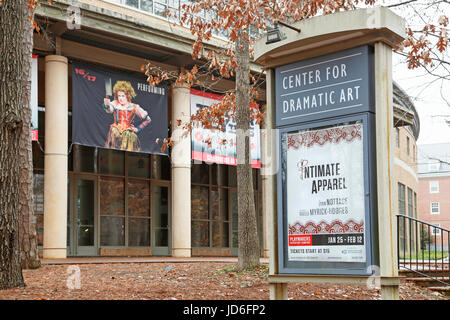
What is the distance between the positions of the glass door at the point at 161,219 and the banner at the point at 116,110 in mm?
4579

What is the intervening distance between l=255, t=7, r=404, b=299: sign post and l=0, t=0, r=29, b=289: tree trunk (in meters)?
3.70

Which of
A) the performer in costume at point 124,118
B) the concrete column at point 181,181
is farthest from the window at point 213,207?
the performer in costume at point 124,118

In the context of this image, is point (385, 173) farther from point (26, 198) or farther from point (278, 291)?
point (26, 198)

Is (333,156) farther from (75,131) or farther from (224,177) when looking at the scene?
(224,177)

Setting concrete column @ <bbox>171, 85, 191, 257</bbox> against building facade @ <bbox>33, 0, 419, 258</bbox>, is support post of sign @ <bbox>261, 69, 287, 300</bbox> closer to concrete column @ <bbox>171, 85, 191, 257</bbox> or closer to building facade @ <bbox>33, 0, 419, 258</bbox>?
building facade @ <bbox>33, 0, 419, 258</bbox>

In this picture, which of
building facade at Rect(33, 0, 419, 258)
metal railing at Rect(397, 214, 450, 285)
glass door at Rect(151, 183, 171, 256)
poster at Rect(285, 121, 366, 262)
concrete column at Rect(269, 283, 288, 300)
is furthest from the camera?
glass door at Rect(151, 183, 171, 256)

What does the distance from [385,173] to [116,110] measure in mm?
14188

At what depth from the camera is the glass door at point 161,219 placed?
→ 23.2 meters

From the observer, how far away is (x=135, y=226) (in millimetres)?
22641

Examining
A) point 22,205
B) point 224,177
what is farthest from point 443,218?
point 22,205

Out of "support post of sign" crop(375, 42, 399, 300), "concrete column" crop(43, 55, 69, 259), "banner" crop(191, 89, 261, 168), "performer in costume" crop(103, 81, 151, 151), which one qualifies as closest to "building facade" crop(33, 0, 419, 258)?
"concrete column" crop(43, 55, 69, 259)

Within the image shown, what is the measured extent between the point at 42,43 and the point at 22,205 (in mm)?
7338

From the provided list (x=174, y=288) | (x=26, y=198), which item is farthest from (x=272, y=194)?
(x=26, y=198)

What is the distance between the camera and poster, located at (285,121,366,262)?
5.24 meters
